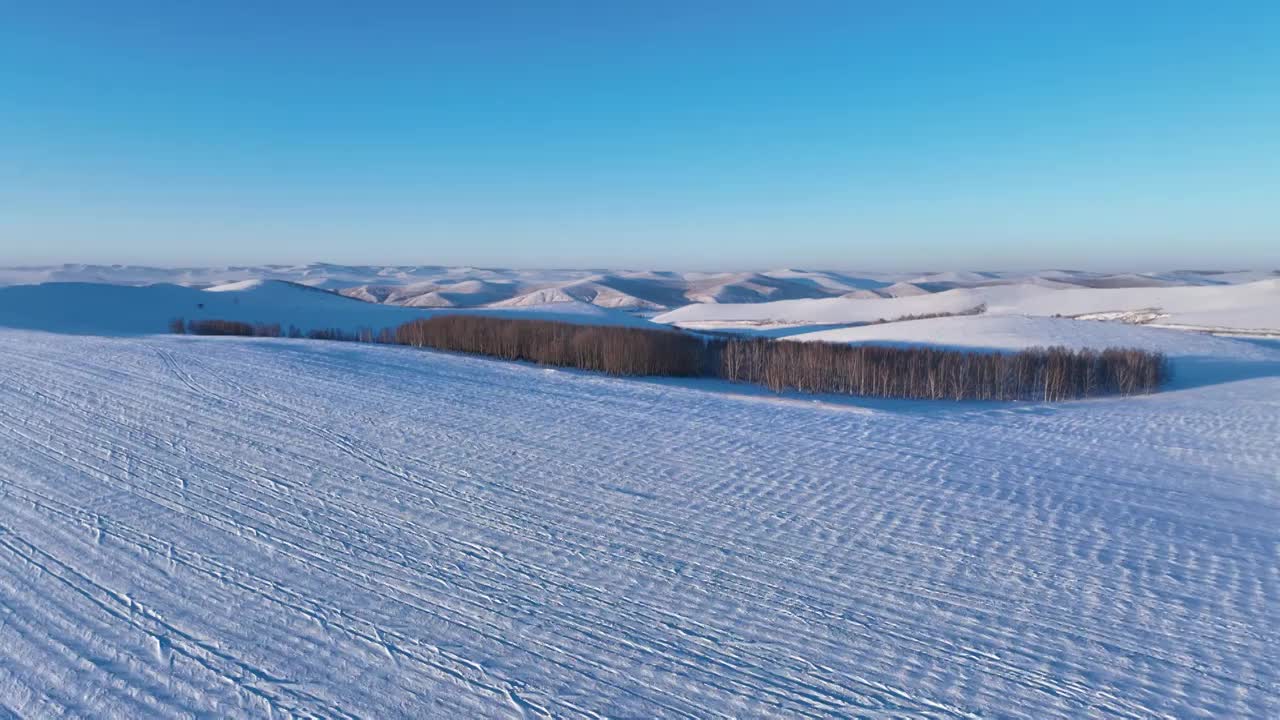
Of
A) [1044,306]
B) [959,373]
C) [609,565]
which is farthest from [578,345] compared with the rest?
[1044,306]

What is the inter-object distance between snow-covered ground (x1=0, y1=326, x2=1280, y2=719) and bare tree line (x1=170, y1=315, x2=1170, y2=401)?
14.0 ft

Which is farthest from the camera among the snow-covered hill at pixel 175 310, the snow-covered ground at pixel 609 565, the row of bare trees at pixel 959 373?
the snow-covered hill at pixel 175 310

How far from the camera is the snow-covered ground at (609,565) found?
371cm

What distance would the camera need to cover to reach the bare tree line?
46.9 ft

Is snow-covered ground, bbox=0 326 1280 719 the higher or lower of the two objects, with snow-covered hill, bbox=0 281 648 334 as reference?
lower

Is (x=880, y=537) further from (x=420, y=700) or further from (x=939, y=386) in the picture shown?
(x=939, y=386)

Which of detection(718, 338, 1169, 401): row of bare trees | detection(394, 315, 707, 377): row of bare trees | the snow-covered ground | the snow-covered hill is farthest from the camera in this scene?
the snow-covered hill

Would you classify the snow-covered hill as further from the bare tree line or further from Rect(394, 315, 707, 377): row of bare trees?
the bare tree line

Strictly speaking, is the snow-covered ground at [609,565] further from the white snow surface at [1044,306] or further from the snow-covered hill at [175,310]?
the white snow surface at [1044,306]

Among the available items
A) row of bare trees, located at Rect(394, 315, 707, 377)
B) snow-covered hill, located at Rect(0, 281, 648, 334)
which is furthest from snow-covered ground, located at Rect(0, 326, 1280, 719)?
snow-covered hill, located at Rect(0, 281, 648, 334)

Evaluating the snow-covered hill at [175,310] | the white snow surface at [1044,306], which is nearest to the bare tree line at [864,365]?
the snow-covered hill at [175,310]

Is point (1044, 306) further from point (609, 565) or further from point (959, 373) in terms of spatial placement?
point (609, 565)

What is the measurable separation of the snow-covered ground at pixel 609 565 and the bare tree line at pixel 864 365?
427 cm

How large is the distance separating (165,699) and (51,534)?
9.25 feet
